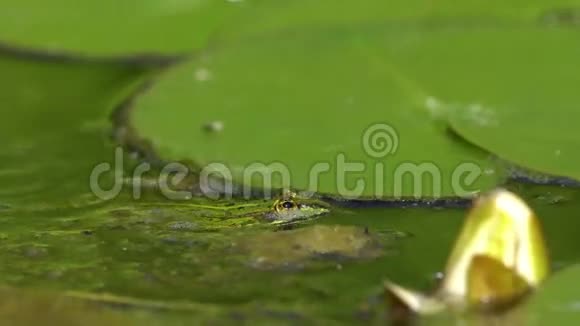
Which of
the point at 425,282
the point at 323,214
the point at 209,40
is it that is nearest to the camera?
the point at 425,282

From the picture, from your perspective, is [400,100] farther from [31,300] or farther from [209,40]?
[31,300]

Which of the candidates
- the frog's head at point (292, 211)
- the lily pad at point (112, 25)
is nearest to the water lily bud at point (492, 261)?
the frog's head at point (292, 211)

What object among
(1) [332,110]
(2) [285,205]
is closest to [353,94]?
(1) [332,110]

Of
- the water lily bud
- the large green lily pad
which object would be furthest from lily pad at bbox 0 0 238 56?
the water lily bud

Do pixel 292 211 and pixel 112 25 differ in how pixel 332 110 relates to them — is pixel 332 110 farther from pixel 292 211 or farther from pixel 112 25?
pixel 112 25

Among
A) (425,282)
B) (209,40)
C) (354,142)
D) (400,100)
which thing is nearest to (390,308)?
(425,282)

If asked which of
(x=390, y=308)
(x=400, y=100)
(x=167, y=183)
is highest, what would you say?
(x=400, y=100)

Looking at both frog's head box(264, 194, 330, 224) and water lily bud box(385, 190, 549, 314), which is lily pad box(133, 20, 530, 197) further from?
water lily bud box(385, 190, 549, 314)
